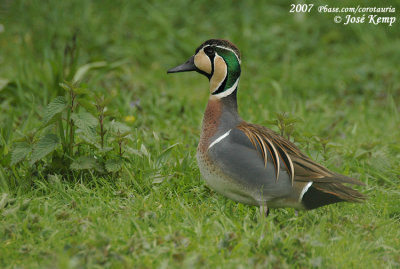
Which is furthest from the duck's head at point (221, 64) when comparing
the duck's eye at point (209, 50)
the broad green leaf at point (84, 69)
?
the broad green leaf at point (84, 69)

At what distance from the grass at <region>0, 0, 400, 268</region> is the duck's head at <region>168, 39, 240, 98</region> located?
28.2 inches

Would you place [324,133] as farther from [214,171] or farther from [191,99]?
[214,171]

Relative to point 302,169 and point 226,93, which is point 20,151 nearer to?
point 226,93

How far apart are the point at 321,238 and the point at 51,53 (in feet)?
13.2

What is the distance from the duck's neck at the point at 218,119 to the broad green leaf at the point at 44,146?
100 centimetres

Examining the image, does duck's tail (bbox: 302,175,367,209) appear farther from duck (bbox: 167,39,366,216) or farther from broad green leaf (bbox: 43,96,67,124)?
broad green leaf (bbox: 43,96,67,124)

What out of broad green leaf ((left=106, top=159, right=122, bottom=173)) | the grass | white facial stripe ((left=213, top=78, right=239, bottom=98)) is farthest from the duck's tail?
broad green leaf ((left=106, top=159, right=122, bottom=173))

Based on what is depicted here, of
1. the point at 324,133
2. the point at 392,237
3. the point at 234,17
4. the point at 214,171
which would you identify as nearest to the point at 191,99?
the point at 324,133

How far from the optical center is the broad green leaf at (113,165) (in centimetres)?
396

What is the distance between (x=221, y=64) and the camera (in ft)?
12.6
